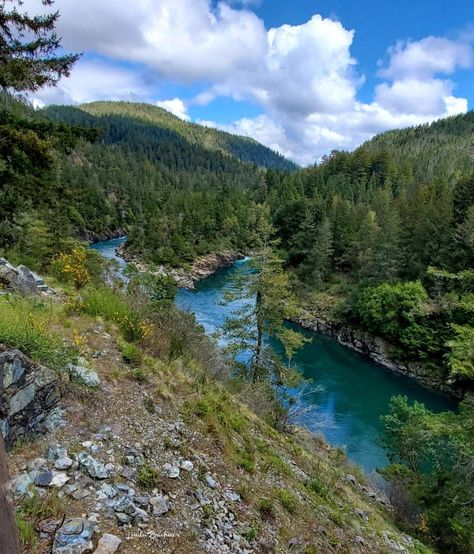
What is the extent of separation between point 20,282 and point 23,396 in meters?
5.54

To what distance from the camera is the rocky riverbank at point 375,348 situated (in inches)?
1224

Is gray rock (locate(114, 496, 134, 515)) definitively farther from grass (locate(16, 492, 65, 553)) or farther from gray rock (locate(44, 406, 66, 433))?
gray rock (locate(44, 406, 66, 433))

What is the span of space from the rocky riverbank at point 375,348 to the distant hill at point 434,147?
56234 millimetres

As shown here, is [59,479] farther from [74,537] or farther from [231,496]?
[231,496]

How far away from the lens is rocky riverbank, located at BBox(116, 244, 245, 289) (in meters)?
52.2

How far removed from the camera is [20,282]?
9.93 m

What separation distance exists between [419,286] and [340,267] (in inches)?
596

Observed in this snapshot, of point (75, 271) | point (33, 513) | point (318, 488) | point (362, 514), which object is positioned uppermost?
point (75, 271)

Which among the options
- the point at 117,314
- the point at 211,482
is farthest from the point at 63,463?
the point at 117,314

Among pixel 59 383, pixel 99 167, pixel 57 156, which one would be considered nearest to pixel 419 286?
pixel 57 156

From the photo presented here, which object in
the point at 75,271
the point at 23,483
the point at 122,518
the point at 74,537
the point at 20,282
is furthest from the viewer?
the point at 75,271

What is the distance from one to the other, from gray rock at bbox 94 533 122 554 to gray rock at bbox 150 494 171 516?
71 cm

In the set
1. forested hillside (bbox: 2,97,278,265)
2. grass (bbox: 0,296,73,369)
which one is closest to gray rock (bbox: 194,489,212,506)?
grass (bbox: 0,296,73,369)

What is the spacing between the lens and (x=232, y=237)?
69500 mm
